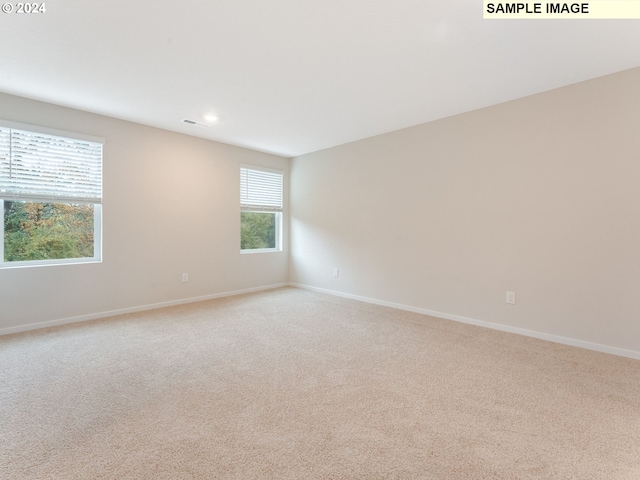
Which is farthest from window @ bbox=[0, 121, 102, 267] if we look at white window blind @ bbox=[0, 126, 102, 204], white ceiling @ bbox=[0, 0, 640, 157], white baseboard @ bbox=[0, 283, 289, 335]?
white baseboard @ bbox=[0, 283, 289, 335]

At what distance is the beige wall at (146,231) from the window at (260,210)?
17cm

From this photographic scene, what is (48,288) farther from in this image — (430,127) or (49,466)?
(430,127)

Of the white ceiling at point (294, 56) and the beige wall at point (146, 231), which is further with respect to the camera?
the beige wall at point (146, 231)

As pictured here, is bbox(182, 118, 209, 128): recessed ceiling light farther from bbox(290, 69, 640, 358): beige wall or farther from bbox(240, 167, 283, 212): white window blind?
bbox(290, 69, 640, 358): beige wall

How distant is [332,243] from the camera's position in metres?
4.90

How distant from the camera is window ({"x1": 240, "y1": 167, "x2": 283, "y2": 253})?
5.03 meters

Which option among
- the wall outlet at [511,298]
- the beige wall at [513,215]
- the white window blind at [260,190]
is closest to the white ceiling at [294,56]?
the beige wall at [513,215]

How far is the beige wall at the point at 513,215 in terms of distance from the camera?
2.60 meters

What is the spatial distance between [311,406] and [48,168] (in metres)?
3.62

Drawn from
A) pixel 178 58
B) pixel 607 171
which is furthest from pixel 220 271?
pixel 607 171

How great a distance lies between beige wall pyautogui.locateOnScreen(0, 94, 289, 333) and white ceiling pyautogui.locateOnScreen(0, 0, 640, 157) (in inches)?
15.0

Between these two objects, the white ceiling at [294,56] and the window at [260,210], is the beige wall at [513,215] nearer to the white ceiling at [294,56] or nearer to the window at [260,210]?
the white ceiling at [294,56]

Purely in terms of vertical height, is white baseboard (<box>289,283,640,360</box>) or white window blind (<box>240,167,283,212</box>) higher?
white window blind (<box>240,167,283,212</box>)

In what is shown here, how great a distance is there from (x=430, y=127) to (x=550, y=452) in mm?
3323
